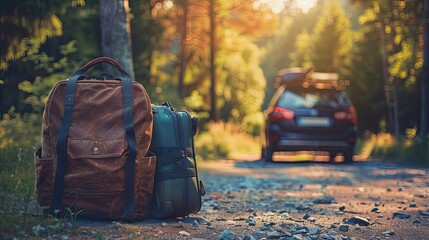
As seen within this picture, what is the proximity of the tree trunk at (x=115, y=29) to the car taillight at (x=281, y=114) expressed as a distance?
4234mm

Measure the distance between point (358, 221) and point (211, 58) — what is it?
65.6 feet

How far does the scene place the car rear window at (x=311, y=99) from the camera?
455 inches

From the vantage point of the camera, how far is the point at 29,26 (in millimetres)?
8984

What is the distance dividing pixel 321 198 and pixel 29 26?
5.28 m

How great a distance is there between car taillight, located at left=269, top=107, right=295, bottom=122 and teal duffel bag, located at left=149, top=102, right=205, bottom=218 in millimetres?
7035

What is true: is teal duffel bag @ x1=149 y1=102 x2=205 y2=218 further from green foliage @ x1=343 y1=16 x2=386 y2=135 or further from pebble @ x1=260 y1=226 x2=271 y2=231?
green foliage @ x1=343 y1=16 x2=386 y2=135

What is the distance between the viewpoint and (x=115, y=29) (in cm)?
788

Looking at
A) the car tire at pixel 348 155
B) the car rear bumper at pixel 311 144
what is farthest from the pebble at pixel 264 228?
the car tire at pixel 348 155

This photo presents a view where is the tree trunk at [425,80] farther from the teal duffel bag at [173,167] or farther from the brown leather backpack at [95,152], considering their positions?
the brown leather backpack at [95,152]

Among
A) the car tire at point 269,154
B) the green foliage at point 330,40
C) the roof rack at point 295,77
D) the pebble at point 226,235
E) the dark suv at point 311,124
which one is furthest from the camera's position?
the green foliage at point 330,40

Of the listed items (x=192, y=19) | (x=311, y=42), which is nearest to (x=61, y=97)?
(x=192, y=19)

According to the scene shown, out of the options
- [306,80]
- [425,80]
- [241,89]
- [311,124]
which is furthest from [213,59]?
[241,89]

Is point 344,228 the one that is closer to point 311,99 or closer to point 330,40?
point 311,99

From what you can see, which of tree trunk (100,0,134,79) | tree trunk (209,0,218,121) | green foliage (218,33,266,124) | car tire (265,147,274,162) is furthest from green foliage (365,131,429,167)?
green foliage (218,33,266,124)
